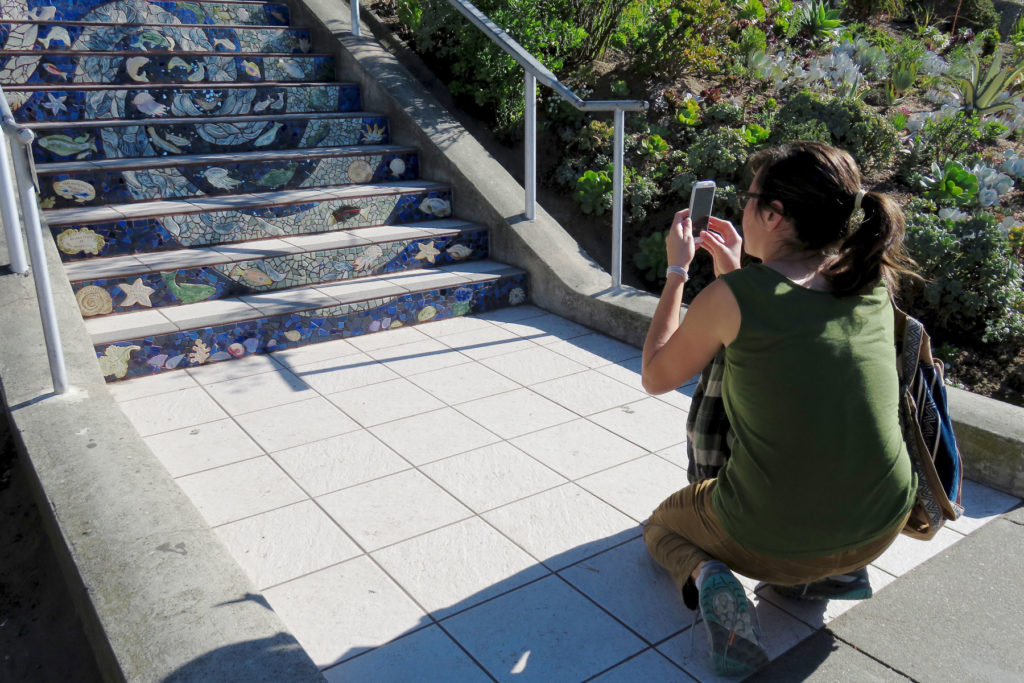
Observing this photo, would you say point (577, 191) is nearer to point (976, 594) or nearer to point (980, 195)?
point (980, 195)

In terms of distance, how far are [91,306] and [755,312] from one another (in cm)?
305

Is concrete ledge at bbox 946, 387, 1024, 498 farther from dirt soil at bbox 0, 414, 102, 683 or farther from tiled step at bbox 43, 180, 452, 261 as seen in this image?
tiled step at bbox 43, 180, 452, 261

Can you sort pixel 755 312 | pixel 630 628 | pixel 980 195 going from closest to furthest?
pixel 755 312 < pixel 630 628 < pixel 980 195

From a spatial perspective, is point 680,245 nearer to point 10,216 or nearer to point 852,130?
point 10,216

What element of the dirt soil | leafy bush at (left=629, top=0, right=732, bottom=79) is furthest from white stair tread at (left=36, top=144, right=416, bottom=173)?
leafy bush at (left=629, top=0, right=732, bottom=79)

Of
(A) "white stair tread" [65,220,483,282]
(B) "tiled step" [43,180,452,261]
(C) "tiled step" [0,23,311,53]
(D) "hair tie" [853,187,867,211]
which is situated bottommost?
(A) "white stair tread" [65,220,483,282]

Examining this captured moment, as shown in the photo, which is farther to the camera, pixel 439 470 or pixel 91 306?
pixel 91 306

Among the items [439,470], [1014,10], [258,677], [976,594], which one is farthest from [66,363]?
[1014,10]

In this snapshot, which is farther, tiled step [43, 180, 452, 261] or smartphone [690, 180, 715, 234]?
tiled step [43, 180, 452, 261]

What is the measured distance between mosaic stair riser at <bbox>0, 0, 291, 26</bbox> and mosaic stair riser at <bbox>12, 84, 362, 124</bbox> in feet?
2.65

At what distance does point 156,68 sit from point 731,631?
15.5 ft

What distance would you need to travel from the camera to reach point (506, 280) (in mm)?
4535

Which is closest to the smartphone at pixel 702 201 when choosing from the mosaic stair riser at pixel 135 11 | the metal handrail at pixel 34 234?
the metal handrail at pixel 34 234

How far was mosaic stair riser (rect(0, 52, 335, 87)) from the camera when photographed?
4.79m
